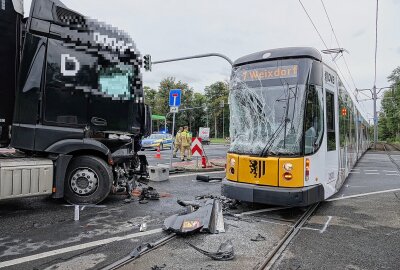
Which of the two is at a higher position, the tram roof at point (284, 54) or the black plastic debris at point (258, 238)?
the tram roof at point (284, 54)

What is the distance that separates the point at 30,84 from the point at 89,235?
125 inches

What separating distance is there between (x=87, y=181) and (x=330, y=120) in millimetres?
4932

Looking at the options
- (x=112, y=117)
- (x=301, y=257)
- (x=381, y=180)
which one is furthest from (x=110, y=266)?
(x=381, y=180)

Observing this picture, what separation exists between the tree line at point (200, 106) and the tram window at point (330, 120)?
6254 cm

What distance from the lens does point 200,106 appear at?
75.1m

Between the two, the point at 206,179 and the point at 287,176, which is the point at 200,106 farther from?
the point at 287,176

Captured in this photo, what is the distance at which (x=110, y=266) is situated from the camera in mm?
3850

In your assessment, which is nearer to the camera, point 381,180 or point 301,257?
point 301,257

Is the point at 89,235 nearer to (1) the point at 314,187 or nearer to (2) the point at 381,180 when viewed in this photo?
(1) the point at 314,187

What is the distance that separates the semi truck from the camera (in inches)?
255

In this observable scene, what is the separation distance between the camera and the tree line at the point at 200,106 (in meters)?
72.4

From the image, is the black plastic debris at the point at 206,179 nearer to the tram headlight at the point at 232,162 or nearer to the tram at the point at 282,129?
the tram at the point at 282,129

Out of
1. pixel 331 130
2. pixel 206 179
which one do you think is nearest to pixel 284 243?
pixel 331 130

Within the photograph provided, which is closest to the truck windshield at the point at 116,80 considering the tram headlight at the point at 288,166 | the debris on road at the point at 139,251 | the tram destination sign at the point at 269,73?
the tram destination sign at the point at 269,73
